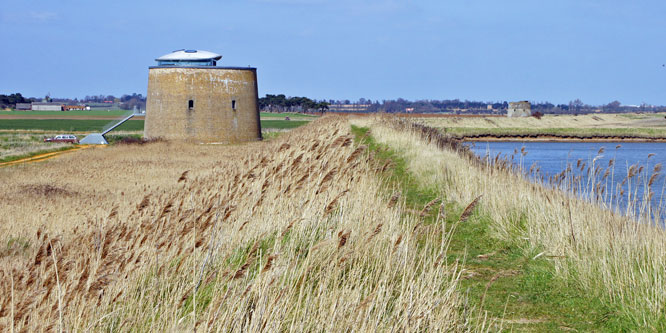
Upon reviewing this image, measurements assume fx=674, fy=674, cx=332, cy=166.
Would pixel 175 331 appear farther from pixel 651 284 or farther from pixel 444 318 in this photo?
pixel 651 284

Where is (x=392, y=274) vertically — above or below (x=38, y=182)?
above

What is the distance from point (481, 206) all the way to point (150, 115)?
38.9m

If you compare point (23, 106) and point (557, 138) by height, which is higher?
point (23, 106)

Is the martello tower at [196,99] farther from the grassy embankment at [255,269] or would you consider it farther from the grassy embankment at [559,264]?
the grassy embankment at [559,264]

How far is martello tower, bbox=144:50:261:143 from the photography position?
4375 centimetres

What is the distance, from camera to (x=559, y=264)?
6383 millimetres

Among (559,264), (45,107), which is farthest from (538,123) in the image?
(45,107)

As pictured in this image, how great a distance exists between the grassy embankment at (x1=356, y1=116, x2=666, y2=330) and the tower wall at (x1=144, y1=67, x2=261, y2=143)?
3633 cm

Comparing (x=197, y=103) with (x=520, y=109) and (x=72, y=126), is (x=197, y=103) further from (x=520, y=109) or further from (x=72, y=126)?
(x=520, y=109)

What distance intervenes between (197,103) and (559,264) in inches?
1551

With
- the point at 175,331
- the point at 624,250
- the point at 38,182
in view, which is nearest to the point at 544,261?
the point at 624,250

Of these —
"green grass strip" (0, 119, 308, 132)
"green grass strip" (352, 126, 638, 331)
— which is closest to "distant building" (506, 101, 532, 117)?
"green grass strip" (0, 119, 308, 132)

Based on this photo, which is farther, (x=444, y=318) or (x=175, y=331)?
(x=444, y=318)

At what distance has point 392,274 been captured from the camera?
4.82m
